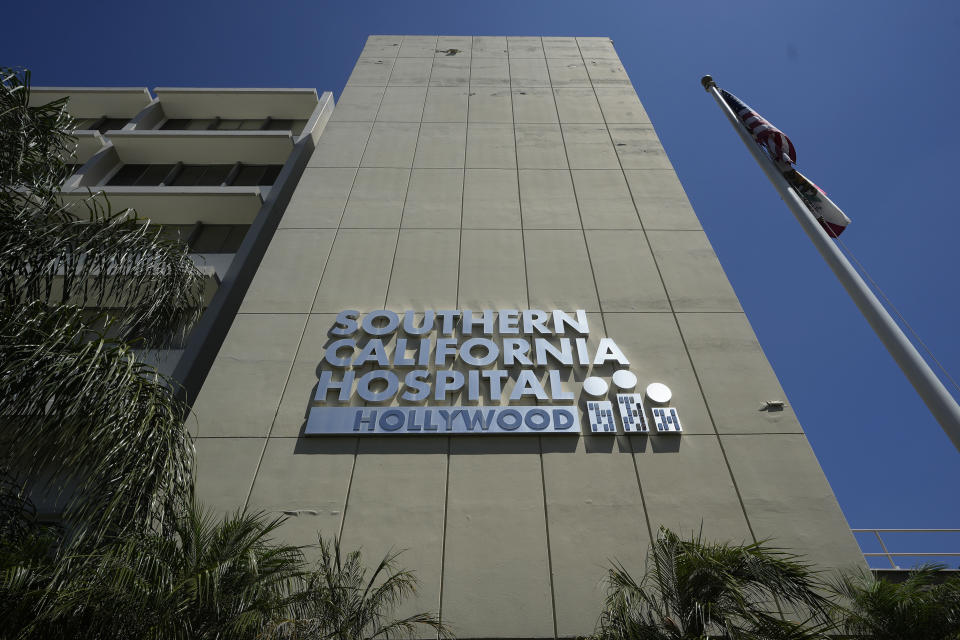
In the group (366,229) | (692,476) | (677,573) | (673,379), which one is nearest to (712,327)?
(673,379)

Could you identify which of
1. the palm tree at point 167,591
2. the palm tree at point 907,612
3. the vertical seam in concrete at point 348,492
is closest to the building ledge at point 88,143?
the vertical seam in concrete at point 348,492

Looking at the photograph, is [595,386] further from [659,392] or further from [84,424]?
[84,424]

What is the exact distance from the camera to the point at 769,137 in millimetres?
10539

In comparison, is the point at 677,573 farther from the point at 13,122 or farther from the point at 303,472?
the point at 13,122

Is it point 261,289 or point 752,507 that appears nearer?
point 752,507

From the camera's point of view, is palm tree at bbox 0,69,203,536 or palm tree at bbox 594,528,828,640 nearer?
palm tree at bbox 594,528,828,640

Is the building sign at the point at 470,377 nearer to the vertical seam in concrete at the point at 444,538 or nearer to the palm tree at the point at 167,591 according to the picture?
the vertical seam in concrete at the point at 444,538

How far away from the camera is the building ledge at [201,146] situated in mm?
21375

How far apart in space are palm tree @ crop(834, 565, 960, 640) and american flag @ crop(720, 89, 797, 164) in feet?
22.8

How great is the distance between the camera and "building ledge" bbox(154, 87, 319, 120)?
79.0 feet

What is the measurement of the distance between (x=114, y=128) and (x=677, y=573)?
93.8ft

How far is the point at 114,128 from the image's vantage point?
25516 mm

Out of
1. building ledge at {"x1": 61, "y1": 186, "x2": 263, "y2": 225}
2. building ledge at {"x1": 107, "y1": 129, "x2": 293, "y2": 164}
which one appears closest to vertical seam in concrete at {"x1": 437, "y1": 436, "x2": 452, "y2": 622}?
building ledge at {"x1": 61, "y1": 186, "x2": 263, "y2": 225}

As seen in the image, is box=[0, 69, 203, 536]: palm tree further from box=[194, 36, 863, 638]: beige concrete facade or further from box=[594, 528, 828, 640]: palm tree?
box=[594, 528, 828, 640]: palm tree
